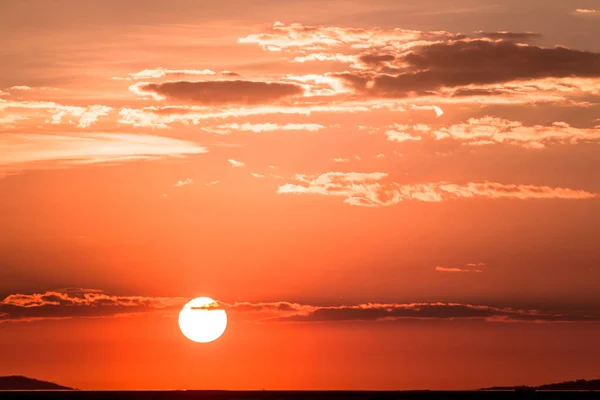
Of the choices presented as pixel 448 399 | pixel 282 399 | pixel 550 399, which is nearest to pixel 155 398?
pixel 282 399

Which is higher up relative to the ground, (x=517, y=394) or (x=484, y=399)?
(x=517, y=394)

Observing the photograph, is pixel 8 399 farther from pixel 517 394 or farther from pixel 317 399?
pixel 517 394

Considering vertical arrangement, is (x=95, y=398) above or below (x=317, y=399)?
above

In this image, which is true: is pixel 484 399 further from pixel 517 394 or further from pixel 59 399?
pixel 59 399

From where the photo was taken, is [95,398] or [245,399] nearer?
[245,399]

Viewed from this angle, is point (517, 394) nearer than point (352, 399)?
No

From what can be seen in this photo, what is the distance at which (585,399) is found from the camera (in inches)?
5020

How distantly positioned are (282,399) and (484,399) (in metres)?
27.4

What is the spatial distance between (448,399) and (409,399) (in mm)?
5809

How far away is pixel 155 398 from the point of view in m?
134

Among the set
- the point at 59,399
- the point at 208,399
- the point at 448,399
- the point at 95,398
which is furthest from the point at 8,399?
the point at 448,399

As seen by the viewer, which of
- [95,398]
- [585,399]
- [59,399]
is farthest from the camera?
[95,398]

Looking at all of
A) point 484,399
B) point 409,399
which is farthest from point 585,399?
point 409,399

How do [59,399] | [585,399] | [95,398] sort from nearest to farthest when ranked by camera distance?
[585,399] → [59,399] → [95,398]
